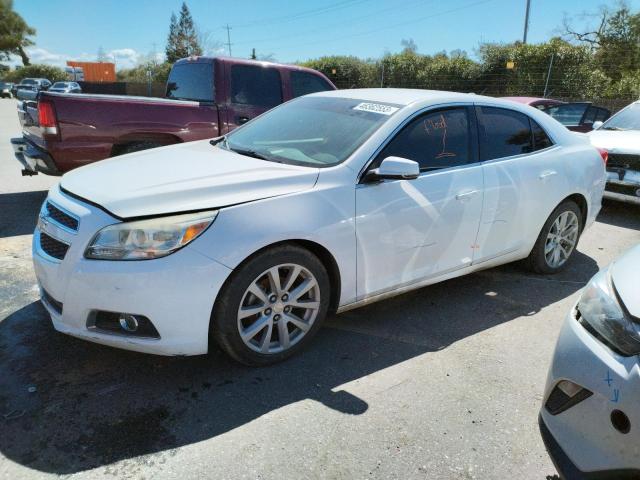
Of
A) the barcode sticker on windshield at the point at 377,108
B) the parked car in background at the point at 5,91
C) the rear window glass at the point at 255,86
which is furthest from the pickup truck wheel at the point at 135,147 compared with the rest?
the parked car in background at the point at 5,91

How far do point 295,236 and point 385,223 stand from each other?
0.68m

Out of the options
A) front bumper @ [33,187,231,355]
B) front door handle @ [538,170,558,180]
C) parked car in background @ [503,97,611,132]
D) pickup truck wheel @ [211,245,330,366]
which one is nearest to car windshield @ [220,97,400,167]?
pickup truck wheel @ [211,245,330,366]

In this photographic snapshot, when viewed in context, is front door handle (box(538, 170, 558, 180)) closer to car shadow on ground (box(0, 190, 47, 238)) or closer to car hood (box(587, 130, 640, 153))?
car hood (box(587, 130, 640, 153))

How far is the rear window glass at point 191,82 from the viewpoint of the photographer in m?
6.66

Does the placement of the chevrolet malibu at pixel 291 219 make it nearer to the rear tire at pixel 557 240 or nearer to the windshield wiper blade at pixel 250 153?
the windshield wiper blade at pixel 250 153

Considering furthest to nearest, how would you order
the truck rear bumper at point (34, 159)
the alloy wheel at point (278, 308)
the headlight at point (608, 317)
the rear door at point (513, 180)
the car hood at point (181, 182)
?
the truck rear bumper at point (34, 159) → the rear door at point (513, 180) → the alloy wheel at point (278, 308) → the car hood at point (181, 182) → the headlight at point (608, 317)

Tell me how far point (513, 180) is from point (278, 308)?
2.22 meters

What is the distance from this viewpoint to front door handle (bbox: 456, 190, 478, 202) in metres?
3.60

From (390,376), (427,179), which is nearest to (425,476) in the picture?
(390,376)

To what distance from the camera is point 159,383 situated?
2.84m

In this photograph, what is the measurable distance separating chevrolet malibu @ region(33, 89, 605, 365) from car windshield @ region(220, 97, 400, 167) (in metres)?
0.02

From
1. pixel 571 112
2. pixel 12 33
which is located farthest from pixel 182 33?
pixel 571 112

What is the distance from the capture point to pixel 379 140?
129 inches

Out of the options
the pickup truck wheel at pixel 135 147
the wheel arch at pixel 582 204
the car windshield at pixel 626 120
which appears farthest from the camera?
the car windshield at pixel 626 120
